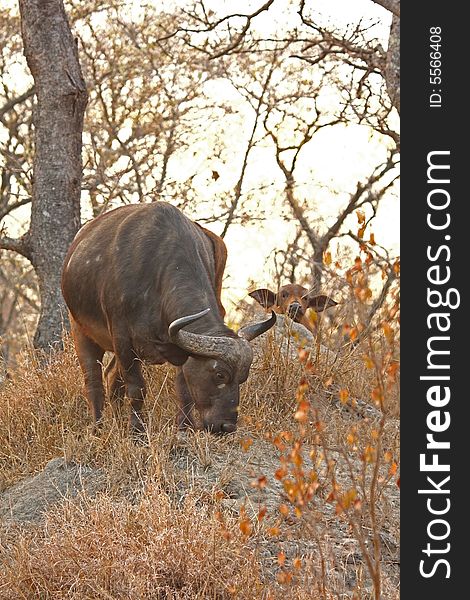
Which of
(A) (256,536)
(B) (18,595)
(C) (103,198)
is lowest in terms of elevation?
(B) (18,595)

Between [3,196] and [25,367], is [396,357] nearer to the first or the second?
[25,367]

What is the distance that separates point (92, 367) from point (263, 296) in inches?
124

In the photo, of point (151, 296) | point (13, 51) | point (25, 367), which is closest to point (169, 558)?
point (151, 296)

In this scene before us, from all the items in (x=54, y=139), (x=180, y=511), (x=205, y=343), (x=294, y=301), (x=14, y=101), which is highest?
(x=14, y=101)

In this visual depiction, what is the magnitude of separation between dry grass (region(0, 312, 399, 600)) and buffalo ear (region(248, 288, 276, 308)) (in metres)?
1.83

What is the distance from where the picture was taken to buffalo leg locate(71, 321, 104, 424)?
30.5 ft

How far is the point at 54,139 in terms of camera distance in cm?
A: 1278

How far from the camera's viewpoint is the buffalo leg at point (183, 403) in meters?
8.50

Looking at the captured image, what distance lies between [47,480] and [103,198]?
495 inches

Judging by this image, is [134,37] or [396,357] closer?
[396,357]

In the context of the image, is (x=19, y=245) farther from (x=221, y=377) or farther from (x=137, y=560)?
(x=137, y=560)

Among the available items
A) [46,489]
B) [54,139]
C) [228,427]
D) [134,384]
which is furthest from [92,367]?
[54,139]

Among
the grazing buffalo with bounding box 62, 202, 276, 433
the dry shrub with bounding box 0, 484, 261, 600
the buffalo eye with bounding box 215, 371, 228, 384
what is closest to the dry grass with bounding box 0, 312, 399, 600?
the dry shrub with bounding box 0, 484, 261, 600

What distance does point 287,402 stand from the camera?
9406mm
